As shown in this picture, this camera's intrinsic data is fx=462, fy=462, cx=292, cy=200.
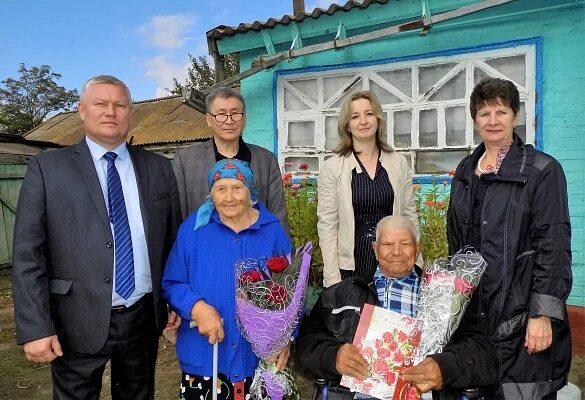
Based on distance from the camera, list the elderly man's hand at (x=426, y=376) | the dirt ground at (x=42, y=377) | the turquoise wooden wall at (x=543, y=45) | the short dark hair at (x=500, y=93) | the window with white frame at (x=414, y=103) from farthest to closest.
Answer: the window with white frame at (x=414, y=103)
the turquoise wooden wall at (x=543, y=45)
the dirt ground at (x=42, y=377)
the short dark hair at (x=500, y=93)
the elderly man's hand at (x=426, y=376)

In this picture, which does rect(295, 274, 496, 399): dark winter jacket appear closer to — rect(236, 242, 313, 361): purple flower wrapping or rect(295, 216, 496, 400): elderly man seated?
rect(295, 216, 496, 400): elderly man seated

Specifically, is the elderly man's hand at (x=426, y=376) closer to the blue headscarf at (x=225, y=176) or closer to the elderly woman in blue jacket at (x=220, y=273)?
the elderly woman in blue jacket at (x=220, y=273)

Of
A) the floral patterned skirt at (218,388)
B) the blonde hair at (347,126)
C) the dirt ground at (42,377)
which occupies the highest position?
the blonde hair at (347,126)

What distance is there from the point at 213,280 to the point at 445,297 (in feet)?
3.34

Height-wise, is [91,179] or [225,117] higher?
[225,117]

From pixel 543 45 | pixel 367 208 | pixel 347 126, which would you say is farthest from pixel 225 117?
pixel 543 45

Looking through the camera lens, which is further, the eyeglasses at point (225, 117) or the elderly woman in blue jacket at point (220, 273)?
the eyeglasses at point (225, 117)

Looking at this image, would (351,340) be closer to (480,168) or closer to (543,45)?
(480,168)

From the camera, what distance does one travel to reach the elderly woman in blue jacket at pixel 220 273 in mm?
2127

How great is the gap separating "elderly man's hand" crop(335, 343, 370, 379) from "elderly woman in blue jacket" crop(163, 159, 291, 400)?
0.87 feet

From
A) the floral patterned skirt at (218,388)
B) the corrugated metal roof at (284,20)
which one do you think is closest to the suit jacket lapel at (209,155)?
the floral patterned skirt at (218,388)

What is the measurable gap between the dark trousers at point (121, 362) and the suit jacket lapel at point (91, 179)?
18.5 inches

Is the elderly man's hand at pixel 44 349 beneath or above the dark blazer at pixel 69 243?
beneath

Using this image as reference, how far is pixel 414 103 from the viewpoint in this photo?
532 cm
